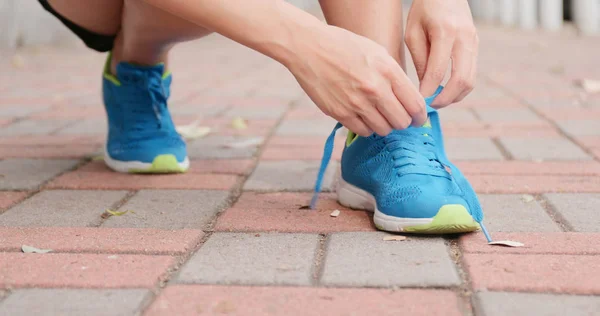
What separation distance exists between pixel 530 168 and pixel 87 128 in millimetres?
1505

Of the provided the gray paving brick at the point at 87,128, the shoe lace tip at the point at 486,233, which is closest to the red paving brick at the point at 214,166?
the gray paving brick at the point at 87,128

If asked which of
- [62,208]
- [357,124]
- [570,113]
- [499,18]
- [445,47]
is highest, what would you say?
[445,47]

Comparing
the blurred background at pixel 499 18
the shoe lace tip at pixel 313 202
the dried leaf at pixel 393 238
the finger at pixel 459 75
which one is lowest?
the blurred background at pixel 499 18

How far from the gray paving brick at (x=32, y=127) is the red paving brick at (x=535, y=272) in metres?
1.75

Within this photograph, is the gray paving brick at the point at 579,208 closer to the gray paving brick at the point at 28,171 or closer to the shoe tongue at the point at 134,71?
the shoe tongue at the point at 134,71

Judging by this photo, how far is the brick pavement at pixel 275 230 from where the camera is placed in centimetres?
111

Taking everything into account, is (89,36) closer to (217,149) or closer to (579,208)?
(217,149)

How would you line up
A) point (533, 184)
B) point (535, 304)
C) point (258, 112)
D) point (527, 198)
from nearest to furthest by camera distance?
1. point (535, 304)
2. point (527, 198)
3. point (533, 184)
4. point (258, 112)

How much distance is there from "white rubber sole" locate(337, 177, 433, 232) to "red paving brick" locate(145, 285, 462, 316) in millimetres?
284

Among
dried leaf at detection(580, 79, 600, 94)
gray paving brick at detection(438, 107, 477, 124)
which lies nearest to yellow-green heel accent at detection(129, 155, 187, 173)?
gray paving brick at detection(438, 107, 477, 124)

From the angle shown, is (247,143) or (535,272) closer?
(535,272)

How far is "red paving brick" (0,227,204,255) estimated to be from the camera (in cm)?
134

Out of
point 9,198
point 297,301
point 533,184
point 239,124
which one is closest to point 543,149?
point 533,184

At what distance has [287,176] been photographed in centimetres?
193
